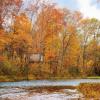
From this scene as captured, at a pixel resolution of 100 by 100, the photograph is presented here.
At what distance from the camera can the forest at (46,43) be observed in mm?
62844

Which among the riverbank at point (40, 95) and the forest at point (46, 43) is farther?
the forest at point (46, 43)

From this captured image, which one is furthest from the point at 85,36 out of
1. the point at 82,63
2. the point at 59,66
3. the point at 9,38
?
the point at 9,38

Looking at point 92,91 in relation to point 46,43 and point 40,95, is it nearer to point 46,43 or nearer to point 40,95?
point 40,95

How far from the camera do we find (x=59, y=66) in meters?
77.8

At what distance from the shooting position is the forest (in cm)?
6284

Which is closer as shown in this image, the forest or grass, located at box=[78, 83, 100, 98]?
grass, located at box=[78, 83, 100, 98]

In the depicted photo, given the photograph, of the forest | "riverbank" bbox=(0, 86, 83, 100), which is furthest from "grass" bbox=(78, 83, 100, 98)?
the forest

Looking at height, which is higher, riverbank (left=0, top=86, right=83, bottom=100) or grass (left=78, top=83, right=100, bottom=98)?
grass (left=78, top=83, right=100, bottom=98)

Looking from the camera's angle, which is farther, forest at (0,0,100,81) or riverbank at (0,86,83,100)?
forest at (0,0,100,81)

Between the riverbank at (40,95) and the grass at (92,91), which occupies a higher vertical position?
the grass at (92,91)

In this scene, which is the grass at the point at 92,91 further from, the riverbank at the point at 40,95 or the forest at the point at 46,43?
the forest at the point at 46,43

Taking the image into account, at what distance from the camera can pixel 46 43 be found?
75250 mm

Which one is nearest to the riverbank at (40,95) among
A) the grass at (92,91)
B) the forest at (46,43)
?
the grass at (92,91)

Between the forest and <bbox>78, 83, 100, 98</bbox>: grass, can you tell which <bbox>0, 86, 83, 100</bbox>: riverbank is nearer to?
<bbox>78, 83, 100, 98</bbox>: grass
